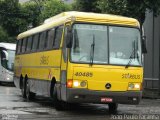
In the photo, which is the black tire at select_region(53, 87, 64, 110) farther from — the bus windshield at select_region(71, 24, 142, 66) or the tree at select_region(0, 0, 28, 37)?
the tree at select_region(0, 0, 28, 37)

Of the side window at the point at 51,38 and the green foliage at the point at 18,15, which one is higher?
the green foliage at the point at 18,15

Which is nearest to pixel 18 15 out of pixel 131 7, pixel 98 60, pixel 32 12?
pixel 32 12

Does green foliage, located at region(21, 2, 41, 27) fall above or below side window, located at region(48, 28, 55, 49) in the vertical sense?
above

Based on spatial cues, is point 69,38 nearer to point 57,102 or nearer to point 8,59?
point 57,102

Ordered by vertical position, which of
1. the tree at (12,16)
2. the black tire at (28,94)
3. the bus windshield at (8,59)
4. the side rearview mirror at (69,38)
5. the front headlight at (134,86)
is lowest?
the black tire at (28,94)

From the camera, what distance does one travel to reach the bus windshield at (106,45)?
1602 cm

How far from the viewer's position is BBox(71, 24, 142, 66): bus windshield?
631 inches

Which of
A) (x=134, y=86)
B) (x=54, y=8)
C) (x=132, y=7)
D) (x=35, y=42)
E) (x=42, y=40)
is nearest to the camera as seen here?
(x=134, y=86)

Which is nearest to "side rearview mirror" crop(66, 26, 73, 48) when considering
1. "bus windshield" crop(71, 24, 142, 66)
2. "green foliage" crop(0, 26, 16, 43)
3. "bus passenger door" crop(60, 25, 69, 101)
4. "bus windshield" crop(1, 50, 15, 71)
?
"bus windshield" crop(71, 24, 142, 66)

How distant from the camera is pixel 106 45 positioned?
640 inches

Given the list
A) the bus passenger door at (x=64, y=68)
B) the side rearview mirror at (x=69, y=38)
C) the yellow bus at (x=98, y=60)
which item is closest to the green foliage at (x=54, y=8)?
the yellow bus at (x=98, y=60)

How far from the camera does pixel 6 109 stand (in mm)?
17516

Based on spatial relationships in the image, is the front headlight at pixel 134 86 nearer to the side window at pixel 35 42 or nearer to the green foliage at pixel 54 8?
the side window at pixel 35 42

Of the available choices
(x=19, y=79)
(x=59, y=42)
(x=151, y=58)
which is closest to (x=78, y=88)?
(x=59, y=42)
